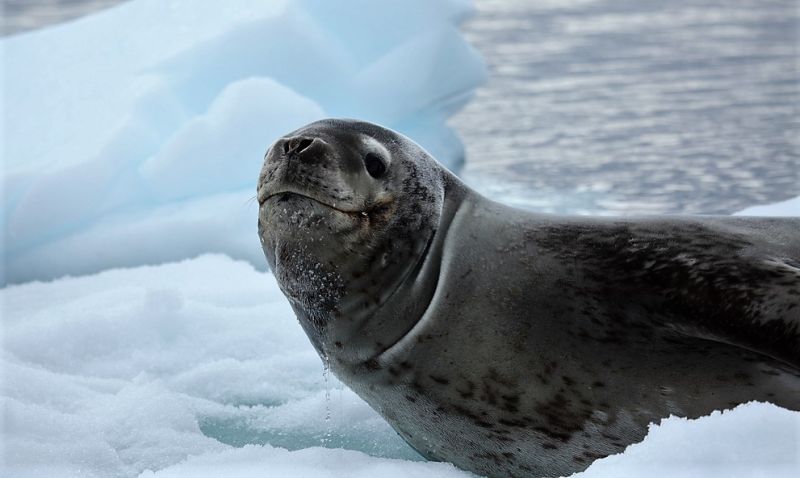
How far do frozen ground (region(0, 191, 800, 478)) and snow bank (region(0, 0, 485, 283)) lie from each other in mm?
612

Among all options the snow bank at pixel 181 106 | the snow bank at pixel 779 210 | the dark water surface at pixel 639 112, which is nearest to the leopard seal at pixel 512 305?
the snow bank at pixel 779 210

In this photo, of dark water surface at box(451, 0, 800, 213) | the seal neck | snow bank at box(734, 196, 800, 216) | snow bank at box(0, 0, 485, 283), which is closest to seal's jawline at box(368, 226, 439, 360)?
the seal neck

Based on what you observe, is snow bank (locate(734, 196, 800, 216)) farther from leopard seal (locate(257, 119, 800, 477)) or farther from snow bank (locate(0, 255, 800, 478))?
snow bank (locate(0, 255, 800, 478))

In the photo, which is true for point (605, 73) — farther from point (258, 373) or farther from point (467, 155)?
point (258, 373)

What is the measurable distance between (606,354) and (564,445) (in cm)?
23

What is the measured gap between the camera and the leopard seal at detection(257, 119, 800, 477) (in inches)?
92.3

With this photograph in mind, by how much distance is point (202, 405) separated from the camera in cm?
331

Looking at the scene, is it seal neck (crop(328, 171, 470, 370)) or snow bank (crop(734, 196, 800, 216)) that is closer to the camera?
seal neck (crop(328, 171, 470, 370))

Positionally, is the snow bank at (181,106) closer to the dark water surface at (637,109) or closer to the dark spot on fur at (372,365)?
the dark water surface at (637,109)

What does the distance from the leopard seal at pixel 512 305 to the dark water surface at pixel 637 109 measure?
3140 mm

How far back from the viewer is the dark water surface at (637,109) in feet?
20.0

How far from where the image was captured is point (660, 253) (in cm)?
246

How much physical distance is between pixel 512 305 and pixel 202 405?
1247mm

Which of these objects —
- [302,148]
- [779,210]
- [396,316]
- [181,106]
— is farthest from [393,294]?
[181,106]
